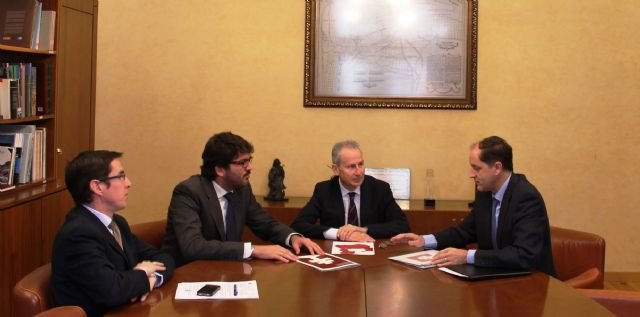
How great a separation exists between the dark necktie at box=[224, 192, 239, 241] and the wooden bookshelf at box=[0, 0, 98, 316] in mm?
1215

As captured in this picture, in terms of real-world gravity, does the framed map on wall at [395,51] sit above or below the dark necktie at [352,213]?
above

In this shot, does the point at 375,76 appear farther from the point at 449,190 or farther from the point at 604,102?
the point at 604,102

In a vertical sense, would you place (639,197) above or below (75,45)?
below

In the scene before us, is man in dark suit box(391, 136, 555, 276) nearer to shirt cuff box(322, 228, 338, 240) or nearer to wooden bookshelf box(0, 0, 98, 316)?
shirt cuff box(322, 228, 338, 240)

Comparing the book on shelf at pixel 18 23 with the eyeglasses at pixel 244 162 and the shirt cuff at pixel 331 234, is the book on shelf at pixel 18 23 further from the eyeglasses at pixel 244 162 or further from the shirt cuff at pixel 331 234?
the shirt cuff at pixel 331 234

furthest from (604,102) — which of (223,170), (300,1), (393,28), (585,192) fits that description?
(223,170)

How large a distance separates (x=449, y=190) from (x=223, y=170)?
2.51 m

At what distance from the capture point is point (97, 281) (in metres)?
2.57

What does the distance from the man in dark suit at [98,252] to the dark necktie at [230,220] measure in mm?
758

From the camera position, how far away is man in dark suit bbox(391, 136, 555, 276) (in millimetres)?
3258

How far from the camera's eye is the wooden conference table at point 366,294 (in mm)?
2537

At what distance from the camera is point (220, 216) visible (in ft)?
12.4

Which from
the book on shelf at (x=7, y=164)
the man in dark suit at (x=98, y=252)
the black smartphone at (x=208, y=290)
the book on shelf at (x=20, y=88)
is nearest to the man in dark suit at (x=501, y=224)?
the black smartphone at (x=208, y=290)

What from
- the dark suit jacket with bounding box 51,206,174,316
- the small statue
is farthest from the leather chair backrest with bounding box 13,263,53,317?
the small statue
